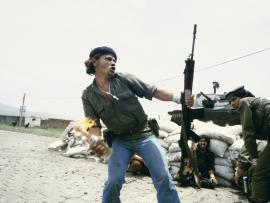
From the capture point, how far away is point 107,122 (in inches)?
136

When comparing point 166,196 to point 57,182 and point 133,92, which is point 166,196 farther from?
point 57,182

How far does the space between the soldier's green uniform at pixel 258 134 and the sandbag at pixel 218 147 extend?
2.55 metres

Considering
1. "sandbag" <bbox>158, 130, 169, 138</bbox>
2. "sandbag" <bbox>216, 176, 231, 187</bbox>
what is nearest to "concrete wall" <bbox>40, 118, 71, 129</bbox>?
"sandbag" <bbox>158, 130, 169, 138</bbox>

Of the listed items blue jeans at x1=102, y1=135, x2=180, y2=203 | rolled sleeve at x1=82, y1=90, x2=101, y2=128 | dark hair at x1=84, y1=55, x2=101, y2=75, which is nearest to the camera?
blue jeans at x1=102, y1=135, x2=180, y2=203

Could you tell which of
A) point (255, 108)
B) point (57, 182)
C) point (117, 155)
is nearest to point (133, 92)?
point (117, 155)

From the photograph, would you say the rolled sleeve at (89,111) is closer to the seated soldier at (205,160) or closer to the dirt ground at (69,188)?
the dirt ground at (69,188)

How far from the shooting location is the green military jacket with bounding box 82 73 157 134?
3369mm

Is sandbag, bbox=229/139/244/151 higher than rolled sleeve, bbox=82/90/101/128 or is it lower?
lower

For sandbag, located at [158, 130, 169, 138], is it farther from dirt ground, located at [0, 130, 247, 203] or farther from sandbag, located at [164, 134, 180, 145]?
dirt ground, located at [0, 130, 247, 203]

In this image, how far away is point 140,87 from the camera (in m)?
3.45

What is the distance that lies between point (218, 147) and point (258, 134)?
2.61 meters

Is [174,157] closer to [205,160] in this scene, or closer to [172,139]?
[172,139]

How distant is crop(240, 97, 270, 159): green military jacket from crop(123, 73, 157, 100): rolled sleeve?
6.52 feet

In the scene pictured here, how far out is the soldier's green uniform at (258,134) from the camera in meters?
4.72
